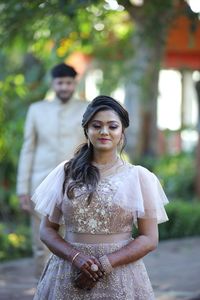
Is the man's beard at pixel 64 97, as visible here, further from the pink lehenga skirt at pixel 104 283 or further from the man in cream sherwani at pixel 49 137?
the pink lehenga skirt at pixel 104 283

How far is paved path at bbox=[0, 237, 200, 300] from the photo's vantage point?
A: 7.82 metres

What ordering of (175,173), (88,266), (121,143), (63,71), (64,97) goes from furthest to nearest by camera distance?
1. (175,173)
2. (64,97)
3. (63,71)
4. (121,143)
5. (88,266)

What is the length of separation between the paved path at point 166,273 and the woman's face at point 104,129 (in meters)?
3.34

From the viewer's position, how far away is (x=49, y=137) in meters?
7.43

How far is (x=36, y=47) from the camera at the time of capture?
38.0 feet

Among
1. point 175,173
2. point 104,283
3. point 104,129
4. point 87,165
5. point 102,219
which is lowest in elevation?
point 175,173

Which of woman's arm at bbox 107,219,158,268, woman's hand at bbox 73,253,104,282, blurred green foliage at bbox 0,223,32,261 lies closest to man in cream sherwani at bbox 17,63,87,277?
woman's arm at bbox 107,219,158,268

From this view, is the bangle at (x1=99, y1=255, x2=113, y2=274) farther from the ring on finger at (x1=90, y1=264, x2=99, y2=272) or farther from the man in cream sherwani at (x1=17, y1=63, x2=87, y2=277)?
the man in cream sherwani at (x1=17, y1=63, x2=87, y2=277)

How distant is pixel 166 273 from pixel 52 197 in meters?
4.99

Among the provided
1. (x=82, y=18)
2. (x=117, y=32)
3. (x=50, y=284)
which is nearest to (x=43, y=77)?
(x=117, y=32)

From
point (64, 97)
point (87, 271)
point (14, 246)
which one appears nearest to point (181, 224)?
point (14, 246)

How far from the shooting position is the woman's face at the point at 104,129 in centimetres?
427

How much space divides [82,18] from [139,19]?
3.80m

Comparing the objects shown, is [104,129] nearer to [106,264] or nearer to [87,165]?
[87,165]
